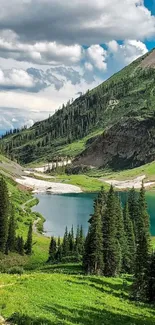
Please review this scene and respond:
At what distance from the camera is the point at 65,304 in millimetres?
30219

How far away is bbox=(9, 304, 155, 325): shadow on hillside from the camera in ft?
77.4

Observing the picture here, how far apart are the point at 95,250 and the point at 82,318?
1485 inches

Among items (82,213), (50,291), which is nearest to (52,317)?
(50,291)

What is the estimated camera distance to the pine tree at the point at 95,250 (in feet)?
210

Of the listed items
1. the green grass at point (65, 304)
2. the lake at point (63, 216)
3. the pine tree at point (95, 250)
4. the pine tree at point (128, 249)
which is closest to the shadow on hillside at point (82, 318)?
the green grass at point (65, 304)

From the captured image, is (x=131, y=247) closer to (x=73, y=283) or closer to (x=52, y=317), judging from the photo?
(x=73, y=283)

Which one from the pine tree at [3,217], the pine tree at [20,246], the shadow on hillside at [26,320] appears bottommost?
the shadow on hillside at [26,320]

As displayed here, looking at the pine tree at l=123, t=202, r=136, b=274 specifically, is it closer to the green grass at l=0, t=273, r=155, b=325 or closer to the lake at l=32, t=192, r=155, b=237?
the green grass at l=0, t=273, r=155, b=325

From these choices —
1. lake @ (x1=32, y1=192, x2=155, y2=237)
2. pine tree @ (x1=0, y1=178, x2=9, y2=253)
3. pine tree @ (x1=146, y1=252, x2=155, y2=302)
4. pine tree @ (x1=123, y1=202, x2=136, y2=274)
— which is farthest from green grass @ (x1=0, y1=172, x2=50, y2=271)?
pine tree @ (x1=146, y1=252, x2=155, y2=302)

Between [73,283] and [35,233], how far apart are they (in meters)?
91.7

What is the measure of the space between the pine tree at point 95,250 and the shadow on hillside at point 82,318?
102ft

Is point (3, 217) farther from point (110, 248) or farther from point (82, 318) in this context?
point (82, 318)

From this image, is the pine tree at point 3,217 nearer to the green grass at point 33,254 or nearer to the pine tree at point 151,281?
the green grass at point 33,254

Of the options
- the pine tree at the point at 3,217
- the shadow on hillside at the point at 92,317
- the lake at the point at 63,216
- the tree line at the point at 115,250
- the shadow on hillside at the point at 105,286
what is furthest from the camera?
the lake at the point at 63,216
